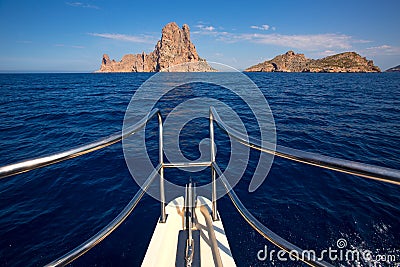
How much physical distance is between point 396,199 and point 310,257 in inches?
223

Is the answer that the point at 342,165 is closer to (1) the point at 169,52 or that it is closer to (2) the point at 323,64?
(2) the point at 323,64

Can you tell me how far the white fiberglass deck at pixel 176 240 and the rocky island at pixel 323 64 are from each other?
12523 cm

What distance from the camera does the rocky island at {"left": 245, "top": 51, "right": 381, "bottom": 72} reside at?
10712cm

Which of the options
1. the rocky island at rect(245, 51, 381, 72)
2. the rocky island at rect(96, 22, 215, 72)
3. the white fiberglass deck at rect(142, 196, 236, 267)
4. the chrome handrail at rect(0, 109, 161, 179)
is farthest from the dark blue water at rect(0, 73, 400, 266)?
the rocky island at rect(96, 22, 215, 72)

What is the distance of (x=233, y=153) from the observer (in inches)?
284

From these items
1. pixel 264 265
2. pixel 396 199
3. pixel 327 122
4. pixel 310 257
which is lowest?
pixel 264 265

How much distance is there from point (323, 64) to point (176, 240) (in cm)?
13672

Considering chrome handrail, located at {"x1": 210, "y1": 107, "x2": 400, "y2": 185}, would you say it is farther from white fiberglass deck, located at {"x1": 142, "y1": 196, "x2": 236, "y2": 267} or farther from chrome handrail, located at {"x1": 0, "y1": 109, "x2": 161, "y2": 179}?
white fiberglass deck, located at {"x1": 142, "y1": 196, "x2": 236, "y2": 267}

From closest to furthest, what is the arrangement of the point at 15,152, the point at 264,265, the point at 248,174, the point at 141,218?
1. the point at 264,265
2. the point at 141,218
3. the point at 248,174
4. the point at 15,152

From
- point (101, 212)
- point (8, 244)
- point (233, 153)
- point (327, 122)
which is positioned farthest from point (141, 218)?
point (327, 122)

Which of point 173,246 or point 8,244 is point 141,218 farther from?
point 173,246

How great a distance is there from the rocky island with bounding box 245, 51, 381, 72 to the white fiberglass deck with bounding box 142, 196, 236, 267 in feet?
411

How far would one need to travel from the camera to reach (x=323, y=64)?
112625 mm

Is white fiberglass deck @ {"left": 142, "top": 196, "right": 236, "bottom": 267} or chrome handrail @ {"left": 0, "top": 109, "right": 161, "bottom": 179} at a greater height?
chrome handrail @ {"left": 0, "top": 109, "right": 161, "bottom": 179}
